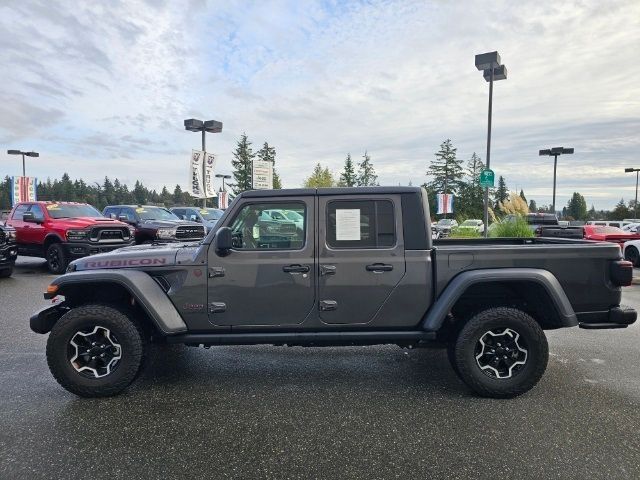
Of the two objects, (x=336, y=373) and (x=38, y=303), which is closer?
(x=336, y=373)

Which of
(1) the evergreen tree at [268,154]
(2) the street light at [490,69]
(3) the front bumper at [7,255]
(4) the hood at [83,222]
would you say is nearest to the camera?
(3) the front bumper at [7,255]

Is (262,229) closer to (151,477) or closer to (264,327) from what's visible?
(264,327)

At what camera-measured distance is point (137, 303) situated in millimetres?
4008

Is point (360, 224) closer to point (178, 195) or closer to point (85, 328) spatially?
point (85, 328)

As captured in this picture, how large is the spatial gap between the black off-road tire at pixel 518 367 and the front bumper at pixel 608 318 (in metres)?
0.55

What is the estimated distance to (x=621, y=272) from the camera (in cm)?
383

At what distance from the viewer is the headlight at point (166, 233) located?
12905mm

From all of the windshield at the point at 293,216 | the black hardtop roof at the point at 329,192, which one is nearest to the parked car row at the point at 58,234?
the black hardtop roof at the point at 329,192

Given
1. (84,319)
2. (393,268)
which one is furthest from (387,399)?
(84,319)

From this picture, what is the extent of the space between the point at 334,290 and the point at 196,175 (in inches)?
739

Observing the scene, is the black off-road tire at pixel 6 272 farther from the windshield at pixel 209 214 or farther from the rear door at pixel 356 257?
the rear door at pixel 356 257

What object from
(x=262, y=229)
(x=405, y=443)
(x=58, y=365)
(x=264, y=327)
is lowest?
(x=405, y=443)

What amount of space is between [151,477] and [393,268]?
92.8 inches

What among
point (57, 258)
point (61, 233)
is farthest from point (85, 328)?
point (57, 258)
